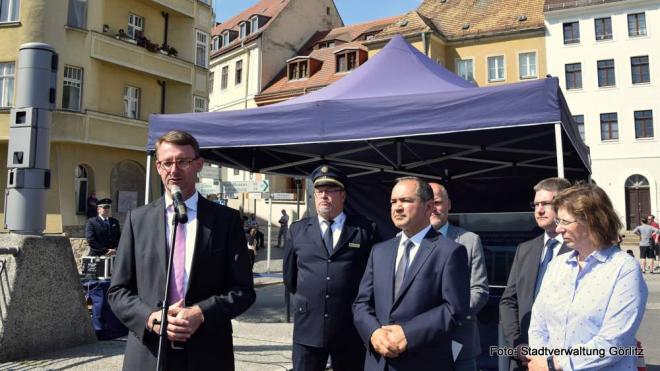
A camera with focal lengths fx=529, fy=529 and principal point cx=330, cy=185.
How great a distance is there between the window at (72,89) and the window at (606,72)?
27.2 meters

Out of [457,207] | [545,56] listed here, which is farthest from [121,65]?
[545,56]

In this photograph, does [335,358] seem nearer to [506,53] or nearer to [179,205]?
[179,205]

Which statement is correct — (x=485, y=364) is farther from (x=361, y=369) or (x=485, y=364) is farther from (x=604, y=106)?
(x=604, y=106)

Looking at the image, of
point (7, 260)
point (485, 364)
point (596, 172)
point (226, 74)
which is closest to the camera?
point (485, 364)

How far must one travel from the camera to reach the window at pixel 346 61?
35438 millimetres

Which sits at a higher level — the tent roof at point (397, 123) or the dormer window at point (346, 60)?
the dormer window at point (346, 60)

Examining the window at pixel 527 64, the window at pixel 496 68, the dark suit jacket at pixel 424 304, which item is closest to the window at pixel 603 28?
the window at pixel 527 64

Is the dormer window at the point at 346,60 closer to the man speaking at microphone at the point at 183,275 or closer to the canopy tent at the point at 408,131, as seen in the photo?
the canopy tent at the point at 408,131

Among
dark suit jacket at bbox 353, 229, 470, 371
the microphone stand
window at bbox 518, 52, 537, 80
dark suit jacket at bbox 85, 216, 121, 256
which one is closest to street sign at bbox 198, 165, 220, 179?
dark suit jacket at bbox 85, 216, 121, 256

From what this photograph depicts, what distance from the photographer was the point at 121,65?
21.3 meters

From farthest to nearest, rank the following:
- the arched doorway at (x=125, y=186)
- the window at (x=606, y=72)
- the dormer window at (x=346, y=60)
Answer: the dormer window at (x=346, y=60) < the window at (x=606, y=72) < the arched doorway at (x=125, y=186)

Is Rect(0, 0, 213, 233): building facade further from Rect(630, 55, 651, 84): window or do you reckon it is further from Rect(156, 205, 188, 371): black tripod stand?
Rect(630, 55, 651, 84): window

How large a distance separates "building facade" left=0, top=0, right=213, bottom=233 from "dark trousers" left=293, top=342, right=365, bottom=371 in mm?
18333

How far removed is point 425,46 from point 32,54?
28.7 meters
